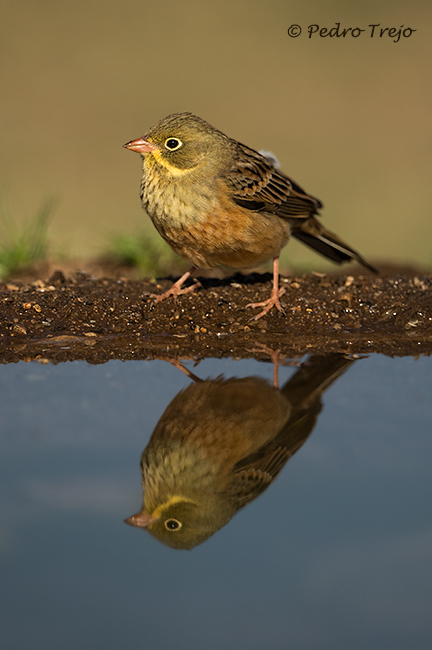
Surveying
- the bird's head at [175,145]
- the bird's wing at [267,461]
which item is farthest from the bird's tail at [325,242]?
the bird's wing at [267,461]

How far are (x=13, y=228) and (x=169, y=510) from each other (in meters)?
5.68

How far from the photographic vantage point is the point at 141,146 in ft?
18.8

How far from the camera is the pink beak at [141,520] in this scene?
269cm

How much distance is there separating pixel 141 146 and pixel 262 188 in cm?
106

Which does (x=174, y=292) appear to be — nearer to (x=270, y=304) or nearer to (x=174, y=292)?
(x=174, y=292)

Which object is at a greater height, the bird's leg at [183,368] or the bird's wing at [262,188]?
the bird's wing at [262,188]

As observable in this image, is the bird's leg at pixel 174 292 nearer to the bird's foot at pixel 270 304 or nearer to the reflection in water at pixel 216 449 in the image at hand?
the bird's foot at pixel 270 304

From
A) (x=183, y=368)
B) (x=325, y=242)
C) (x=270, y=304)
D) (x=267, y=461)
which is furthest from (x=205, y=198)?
(x=267, y=461)

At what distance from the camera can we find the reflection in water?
279cm

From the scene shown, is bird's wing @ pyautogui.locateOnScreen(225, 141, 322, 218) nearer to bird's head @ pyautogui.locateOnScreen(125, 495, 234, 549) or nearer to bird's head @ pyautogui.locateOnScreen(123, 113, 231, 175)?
bird's head @ pyautogui.locateOnScreen(123, 113, 231, 175)

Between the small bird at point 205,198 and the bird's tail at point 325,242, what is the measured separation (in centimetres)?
70

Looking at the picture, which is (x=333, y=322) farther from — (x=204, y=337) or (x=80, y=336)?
(x=80, y=336)

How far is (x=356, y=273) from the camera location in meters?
7.94

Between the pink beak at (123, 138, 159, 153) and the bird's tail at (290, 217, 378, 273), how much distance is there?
167 centimetres
